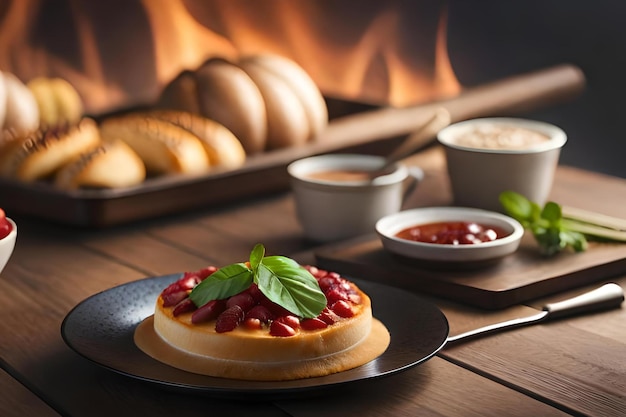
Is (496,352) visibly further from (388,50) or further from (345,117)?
(388,50)

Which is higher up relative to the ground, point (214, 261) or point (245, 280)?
point (245, 280)

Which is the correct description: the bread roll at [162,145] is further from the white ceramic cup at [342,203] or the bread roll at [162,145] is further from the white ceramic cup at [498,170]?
the white ceramic cup at [498,170]

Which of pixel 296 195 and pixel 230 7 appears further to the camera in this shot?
pixel 230 7

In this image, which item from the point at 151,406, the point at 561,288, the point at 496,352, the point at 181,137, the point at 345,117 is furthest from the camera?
the point at 345,117

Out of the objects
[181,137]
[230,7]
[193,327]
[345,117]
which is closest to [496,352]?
[193,327]

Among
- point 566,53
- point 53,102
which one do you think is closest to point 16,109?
point 53,102

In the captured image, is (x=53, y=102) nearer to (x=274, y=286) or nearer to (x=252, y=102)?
(x=252, y=102)

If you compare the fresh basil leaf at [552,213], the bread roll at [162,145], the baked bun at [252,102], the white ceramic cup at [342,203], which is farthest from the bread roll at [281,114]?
the fresh basil leaf at [552,213]
